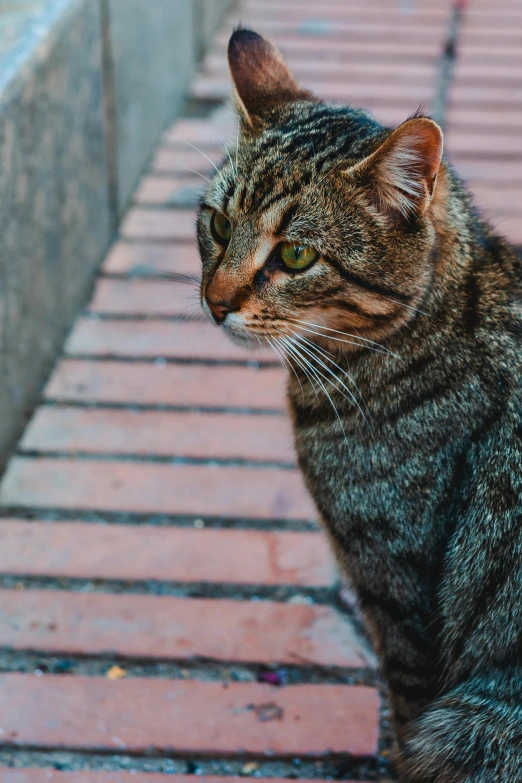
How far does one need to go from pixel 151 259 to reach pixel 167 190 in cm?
41

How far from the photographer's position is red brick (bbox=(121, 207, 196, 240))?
3.32m

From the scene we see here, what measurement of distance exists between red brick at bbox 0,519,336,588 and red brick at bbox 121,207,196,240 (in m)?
1.22

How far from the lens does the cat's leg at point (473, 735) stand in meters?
1.63

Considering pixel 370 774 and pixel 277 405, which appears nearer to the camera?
pixel 370 774

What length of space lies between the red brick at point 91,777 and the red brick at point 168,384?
1079 millimetres

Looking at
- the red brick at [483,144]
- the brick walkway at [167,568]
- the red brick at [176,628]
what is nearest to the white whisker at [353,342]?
the brick walkway at [167,568]

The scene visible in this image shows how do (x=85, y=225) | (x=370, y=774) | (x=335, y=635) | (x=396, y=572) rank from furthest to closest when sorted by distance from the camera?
1. (x=85, y=225)
2. (x=335, y=635)
3. (x=370, y=774)
4. (x=396, y=572)

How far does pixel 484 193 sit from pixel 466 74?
89 centimetres

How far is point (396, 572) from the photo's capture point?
1770 millimetres

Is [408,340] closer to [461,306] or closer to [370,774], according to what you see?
[461,306]

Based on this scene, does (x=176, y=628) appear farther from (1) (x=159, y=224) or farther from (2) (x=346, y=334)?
(1) (x=159, y=224)

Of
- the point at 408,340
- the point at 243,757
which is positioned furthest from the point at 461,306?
the point at 243,757

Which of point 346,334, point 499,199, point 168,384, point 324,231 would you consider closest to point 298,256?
point 324,231

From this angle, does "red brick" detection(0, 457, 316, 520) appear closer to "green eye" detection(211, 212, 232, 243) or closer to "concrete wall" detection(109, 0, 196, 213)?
"green eye" detection(211, 212, 232, 243)
